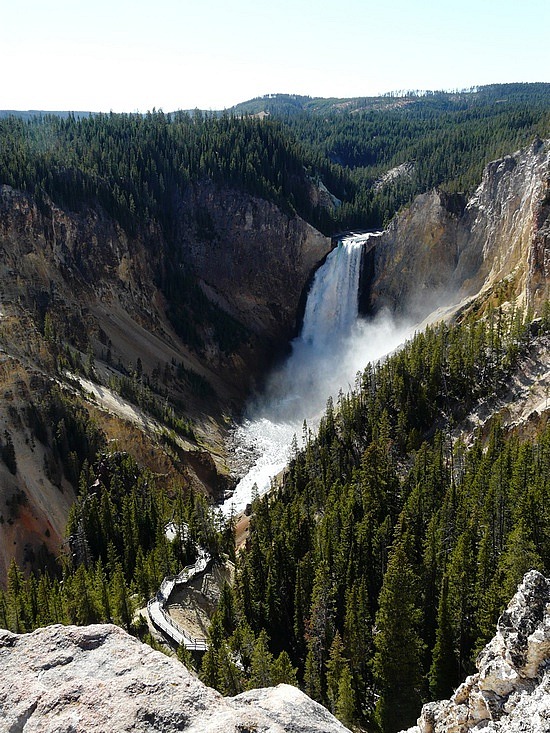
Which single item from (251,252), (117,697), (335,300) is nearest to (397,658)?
(117,697)

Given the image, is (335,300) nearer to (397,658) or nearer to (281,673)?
(397,658)

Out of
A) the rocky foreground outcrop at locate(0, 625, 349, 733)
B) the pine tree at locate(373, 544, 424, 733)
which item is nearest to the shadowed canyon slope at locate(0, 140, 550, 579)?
the pine tree at locate(373, 544, 424, 733)

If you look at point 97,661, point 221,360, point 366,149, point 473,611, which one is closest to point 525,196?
point 221,360

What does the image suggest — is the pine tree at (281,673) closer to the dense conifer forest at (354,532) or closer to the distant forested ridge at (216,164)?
the dense conifer forest at (354,532)

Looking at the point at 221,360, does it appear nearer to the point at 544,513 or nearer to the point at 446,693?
the point at 544,513

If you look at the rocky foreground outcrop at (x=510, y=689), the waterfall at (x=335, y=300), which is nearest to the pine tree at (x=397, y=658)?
the rocky foreground outcrop at (x=510, y=689)
